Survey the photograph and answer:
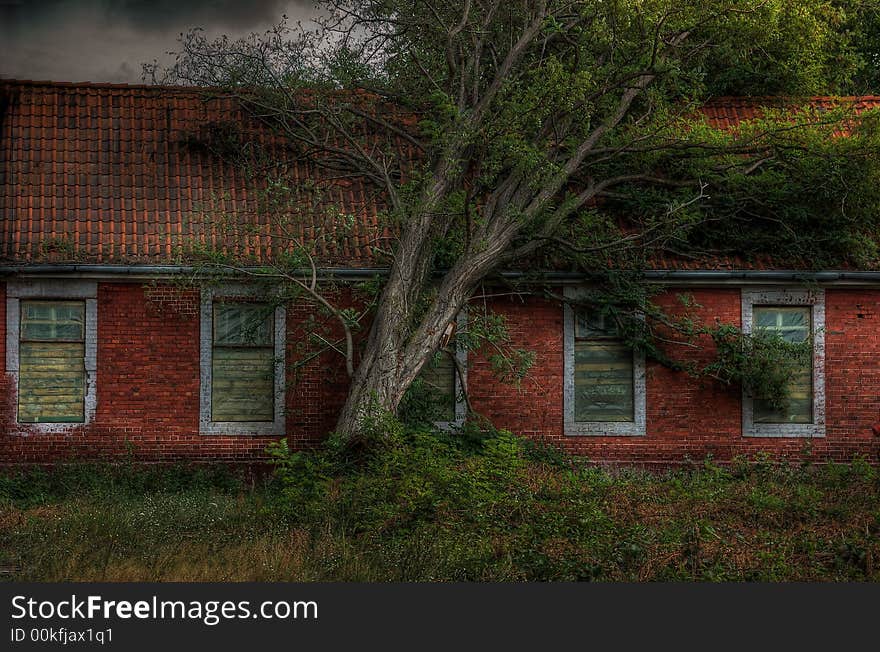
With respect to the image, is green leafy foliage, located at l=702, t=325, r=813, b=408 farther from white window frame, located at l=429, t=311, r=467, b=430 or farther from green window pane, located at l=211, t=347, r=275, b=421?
green window pane, located at l=211, t=347, r=275, b=421

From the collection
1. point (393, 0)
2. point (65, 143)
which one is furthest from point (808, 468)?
point (65, 143)

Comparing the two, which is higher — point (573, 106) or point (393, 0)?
point (393, 0)

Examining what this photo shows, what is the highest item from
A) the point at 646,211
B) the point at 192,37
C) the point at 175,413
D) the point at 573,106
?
the point at 192,37

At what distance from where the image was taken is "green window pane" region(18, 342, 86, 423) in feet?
51.6

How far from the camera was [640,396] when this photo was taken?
16703mm

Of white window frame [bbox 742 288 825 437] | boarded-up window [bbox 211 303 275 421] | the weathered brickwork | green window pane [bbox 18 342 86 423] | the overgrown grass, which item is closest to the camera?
the overgrown grass

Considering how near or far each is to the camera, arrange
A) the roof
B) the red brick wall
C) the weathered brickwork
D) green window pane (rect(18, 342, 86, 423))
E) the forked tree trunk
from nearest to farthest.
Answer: the forked tree trunk < green window pane (rect(18, 342, 86, 423)) < the weathered brickwork < the roof < the red brick wall

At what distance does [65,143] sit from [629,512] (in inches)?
441

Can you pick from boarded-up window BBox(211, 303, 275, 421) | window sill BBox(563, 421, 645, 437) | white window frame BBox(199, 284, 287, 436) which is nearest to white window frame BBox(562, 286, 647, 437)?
window sill BBox(563, 421, 645, 437)

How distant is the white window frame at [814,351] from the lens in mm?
16781

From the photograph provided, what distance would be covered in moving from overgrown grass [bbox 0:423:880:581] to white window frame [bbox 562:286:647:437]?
191cm

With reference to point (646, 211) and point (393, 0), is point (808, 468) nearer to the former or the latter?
point (646, 211)

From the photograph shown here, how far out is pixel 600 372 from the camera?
16828mm

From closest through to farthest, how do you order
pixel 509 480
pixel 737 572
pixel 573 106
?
pixel 737 572
pixel 509 480
pixel 573 106
